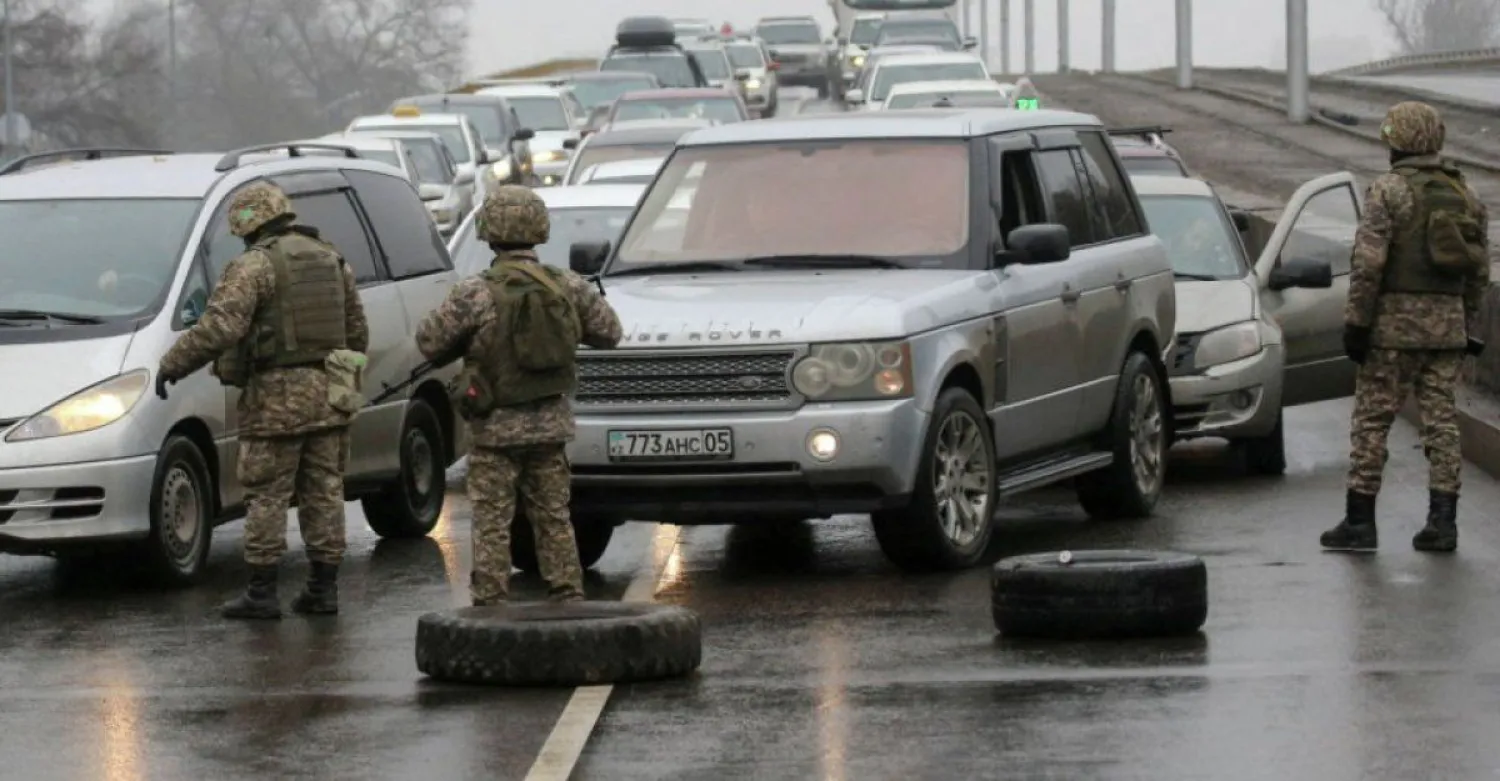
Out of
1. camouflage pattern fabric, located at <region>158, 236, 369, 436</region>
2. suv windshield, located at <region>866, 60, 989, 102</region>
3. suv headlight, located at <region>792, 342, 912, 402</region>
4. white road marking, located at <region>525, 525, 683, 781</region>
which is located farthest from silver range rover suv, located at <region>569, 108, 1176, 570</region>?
suv windshield, located at <region>866, 60, 989, 102</region>

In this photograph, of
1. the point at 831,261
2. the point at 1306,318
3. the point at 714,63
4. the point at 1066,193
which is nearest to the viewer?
the point at 831,261

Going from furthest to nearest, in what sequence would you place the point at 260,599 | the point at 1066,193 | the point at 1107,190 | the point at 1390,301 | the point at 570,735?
1. the point at 1107,190
2. the point at 1066,193
3. the point at 1390,301
4. the point at 260,599
5. the point at 570,735

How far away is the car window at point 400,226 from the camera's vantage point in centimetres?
1382

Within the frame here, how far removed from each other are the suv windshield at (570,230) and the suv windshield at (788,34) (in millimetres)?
63990

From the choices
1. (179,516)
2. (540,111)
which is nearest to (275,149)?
(179,516)

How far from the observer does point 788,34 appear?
82.7 m

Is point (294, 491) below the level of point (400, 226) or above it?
below

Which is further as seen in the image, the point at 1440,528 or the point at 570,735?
the point at 1440,528

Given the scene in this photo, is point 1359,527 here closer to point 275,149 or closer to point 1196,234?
point 1196,234

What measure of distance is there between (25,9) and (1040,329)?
400ft

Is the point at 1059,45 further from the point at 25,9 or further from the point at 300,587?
the point at 300,587

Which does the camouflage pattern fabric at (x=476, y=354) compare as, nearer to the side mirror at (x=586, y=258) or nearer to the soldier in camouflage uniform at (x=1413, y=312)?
the side mirror at (x=586, y=258)

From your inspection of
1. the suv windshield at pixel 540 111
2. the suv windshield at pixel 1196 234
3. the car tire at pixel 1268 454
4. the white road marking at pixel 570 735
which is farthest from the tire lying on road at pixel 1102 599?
the suv windshield at pixel 540 111

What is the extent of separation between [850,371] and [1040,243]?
1270 mm
